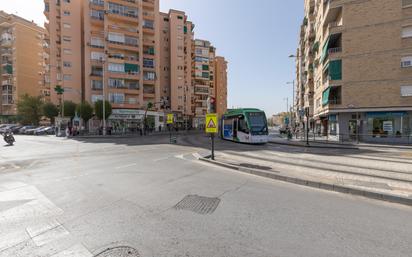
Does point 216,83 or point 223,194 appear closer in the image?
point 223,194

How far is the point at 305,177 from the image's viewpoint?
23.9ft

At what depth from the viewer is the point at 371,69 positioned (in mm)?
23672

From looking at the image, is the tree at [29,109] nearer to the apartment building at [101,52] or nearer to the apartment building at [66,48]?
the apartment building at [66,48]

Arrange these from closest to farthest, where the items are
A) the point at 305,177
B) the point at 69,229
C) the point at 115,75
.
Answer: the point at 69,229, the point at 305,177, the point at 115,75

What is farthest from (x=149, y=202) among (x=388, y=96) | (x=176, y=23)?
(x=176, y=23)

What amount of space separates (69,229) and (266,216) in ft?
12.1

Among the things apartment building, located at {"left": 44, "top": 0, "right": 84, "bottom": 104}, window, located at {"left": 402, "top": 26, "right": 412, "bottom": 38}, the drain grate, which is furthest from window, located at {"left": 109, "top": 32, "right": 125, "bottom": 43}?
the drain grate

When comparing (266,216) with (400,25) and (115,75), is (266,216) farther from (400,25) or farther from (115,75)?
(115,75)

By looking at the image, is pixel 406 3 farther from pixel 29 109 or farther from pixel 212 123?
pixel 29 109

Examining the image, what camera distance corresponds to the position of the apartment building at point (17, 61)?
207ft

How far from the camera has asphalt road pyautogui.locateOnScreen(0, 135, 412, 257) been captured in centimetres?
323

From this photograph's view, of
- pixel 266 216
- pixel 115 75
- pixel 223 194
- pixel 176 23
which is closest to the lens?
pixel 266 216

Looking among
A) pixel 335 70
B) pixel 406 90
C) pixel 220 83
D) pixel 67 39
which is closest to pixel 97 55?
pixel 67 39

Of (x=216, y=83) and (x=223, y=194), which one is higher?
(x=216, y=83)
